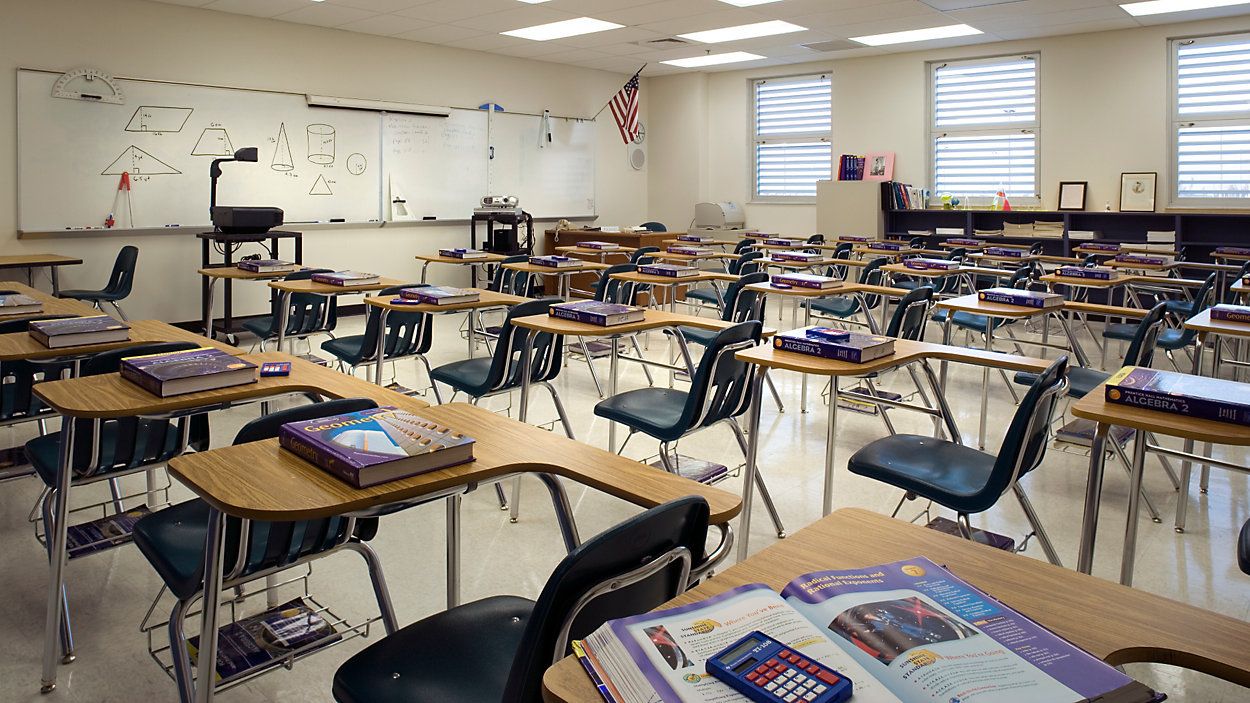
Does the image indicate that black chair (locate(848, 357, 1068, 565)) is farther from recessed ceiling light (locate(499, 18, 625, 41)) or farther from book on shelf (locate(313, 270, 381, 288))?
recessed ceiling light (locate(499, 18, 625, 41))

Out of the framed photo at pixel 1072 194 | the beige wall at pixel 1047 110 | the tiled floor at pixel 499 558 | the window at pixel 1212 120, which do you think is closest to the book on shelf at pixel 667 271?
the tiled floor at pixel 499 558

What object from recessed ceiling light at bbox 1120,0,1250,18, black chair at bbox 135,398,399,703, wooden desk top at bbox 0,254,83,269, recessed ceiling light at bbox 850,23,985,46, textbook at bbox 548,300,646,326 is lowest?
black chair at bbox 135,398,399,703

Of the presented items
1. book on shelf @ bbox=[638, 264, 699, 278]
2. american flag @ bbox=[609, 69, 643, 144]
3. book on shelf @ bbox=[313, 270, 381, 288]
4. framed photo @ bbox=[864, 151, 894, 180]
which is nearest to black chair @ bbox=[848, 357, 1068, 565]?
book on shelf @ bbox=[638, 264, 699, 278]

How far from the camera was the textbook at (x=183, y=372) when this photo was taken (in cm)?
235

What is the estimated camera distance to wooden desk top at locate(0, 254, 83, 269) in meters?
6.62

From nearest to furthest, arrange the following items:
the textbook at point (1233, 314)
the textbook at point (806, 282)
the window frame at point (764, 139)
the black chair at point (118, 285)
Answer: the textbook at point (1233, 314) < the textbook at point (806, 282) < the black chair at point (118, 285) < the window frame at point (764, 139)

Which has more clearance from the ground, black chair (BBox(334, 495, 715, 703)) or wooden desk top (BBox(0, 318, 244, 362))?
wooden desk top (BBox(0, 318, 244, 362))

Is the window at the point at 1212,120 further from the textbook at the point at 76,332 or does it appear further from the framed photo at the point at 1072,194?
the textbook at the point at 76,332

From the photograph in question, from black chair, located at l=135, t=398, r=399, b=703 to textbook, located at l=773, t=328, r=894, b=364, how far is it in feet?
5.32

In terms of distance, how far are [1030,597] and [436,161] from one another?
9.44 metres

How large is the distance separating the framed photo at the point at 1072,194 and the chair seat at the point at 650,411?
24.8 feet

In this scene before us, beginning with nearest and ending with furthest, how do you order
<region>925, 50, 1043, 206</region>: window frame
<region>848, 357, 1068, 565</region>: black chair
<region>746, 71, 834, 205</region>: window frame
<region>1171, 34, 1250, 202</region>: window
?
<region>848, 357, 1068, 565</region>: black chair
<region>1171, 34, 1250, 202</region>: window
<region>925, 50, 1043, 206</region>: window frame
<region>746, 71, 834, 205</region>: window frame

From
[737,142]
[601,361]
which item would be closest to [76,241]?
[601,361]

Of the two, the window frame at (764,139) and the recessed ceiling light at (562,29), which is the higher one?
the recessed ceiling light at (562,29)
